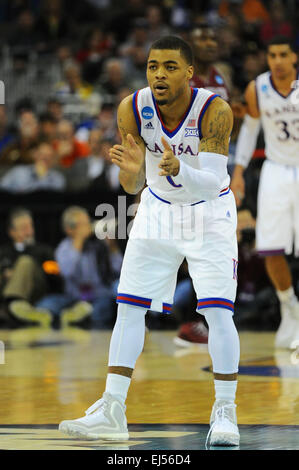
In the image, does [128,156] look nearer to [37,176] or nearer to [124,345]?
[124,345]

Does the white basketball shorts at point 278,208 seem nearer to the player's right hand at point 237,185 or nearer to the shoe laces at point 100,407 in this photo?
the player's right hand at point 237,185

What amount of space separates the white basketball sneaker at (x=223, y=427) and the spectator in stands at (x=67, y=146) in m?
9.30

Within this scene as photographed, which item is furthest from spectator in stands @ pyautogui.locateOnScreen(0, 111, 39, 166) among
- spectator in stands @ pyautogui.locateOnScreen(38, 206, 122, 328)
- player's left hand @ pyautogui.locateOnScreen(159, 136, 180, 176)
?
player's left hand @ pyautogui.locateOnScreen(159, 136, 180, 176)

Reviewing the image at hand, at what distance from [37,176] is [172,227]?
820cm

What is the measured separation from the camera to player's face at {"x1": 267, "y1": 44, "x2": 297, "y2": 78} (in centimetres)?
900

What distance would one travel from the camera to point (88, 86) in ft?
56.7

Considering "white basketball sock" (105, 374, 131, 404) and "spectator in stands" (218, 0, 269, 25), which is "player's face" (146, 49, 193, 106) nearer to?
"white basketball sock" (105, 374, 131, 404)

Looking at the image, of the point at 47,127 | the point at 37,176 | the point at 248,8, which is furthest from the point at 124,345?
the point at 248,8

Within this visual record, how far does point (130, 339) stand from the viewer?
17.6ft

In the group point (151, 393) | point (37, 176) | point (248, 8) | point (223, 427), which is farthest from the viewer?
point (248, 8)

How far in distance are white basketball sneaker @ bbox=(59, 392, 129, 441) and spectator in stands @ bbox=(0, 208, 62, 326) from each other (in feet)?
22.9

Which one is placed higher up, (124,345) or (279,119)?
(279,119)

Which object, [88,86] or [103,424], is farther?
[88,86]

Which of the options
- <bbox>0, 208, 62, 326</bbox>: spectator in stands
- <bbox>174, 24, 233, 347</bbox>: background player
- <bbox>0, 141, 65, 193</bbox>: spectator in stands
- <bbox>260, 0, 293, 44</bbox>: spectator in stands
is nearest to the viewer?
<bbox>174, 24, 233, 347</bbox>: background player
